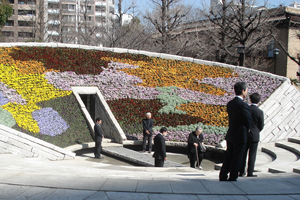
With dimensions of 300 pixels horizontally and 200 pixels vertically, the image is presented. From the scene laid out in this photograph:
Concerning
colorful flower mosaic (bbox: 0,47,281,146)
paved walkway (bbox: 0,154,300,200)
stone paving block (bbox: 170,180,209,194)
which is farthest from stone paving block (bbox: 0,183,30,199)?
colorful flower mosaic (bbox: 0,47,281,146)

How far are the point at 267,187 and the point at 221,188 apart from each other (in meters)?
0.82

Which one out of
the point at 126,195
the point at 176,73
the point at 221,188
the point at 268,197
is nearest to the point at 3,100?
the point at 176,73

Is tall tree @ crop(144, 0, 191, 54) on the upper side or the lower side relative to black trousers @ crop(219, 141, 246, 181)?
upper

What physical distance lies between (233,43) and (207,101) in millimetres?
11645

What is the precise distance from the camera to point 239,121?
5.84 meters

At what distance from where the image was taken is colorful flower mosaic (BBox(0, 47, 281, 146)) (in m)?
13.8

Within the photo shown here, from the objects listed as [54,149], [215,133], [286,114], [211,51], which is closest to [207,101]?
[215,133]

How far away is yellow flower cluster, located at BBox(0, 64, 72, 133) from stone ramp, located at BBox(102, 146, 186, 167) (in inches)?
130

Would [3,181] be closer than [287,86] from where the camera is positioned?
Yes

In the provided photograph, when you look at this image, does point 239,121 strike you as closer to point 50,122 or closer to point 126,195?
point 126,195

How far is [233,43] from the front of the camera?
1055 inches

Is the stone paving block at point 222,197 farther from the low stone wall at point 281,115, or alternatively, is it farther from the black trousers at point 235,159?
the low stone wall at point 281,115

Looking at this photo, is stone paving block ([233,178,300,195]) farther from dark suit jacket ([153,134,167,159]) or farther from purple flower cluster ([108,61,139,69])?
purple flower cluster ([108,61,139,69])

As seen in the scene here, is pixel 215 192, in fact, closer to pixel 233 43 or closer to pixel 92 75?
pixel 92 75
